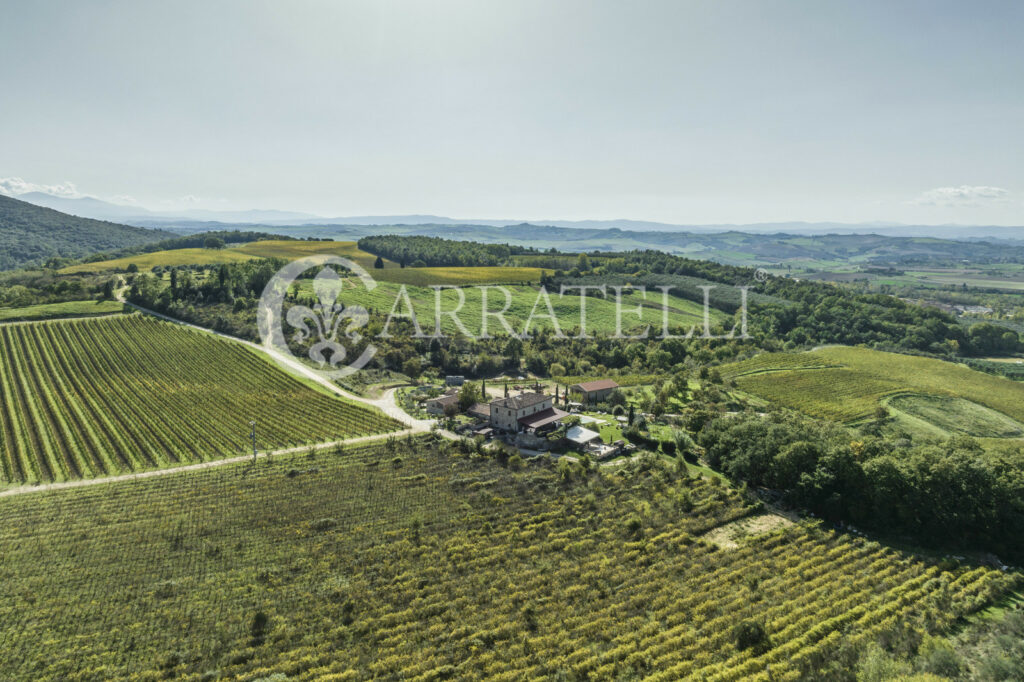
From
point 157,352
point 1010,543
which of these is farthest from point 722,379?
point 157,352

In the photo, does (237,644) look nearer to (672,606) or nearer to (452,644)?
(452,644)

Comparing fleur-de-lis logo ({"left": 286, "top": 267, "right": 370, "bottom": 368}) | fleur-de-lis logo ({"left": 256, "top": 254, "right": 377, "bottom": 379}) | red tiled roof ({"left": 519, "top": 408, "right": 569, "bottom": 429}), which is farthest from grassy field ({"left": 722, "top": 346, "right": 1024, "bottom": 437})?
fleur-de-lis logo ({"left": 286, "top": 267, "right": 370, "bottom": 368})

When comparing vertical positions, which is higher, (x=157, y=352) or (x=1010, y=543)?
(x=157, y=352)

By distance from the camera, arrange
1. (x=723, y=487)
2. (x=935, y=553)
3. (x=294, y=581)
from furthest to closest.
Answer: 1. (x=723, y=487)
2. (x=935, y=553)
3. (x=294, y=581)

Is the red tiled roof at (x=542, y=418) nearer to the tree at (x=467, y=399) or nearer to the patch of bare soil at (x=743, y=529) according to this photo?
the tree at (x=467, y=399)

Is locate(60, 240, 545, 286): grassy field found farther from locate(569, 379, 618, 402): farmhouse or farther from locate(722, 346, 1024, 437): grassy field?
locate(722, 346, 1024, 437): grassy field

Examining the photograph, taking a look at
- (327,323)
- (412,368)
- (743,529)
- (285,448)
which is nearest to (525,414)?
(285,448)

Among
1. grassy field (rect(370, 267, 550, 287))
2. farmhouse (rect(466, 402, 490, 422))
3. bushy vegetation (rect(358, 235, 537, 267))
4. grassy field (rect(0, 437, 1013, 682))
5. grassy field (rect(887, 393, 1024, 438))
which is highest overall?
bushy vegetation (rect(358, 235, 537, 267))

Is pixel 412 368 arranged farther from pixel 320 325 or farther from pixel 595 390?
pixel 595 390
